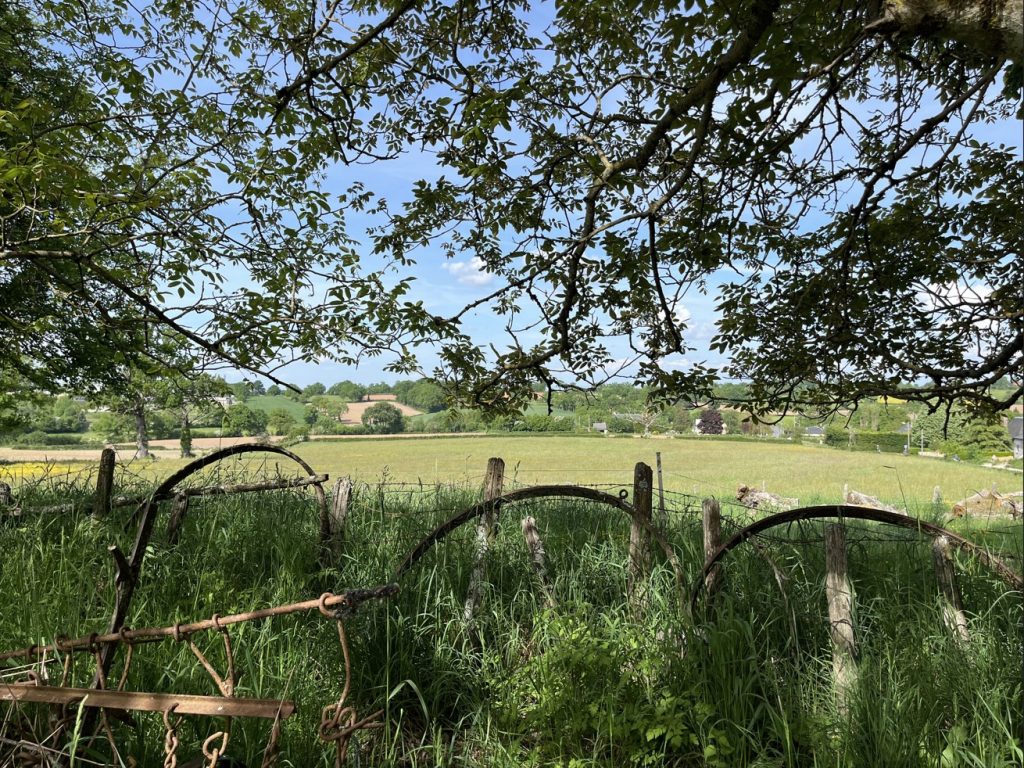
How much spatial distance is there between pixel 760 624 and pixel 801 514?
76cm

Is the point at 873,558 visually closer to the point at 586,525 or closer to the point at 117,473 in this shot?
the point at 586,525

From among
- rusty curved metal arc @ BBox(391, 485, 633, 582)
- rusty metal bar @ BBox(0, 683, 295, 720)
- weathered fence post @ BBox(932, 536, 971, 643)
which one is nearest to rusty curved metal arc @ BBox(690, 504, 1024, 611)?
weathered fence post @ BBox(932, 536, 971, 643)

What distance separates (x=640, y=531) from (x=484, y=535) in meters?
1.17

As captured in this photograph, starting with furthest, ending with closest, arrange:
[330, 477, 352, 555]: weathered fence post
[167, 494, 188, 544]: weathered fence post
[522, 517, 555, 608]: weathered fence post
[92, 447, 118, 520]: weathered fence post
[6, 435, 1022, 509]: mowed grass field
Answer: [6, 435, 1022, 509]: mowed grass field → [92, 447, 118, 520]: weathered fence post → [330, 477, 352, 555]: weathered fence post → [167, 494, 188, 544]: weathered fence post → [522, 517, 555, 608]: weathered fence post

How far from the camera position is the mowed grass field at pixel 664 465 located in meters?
9.43

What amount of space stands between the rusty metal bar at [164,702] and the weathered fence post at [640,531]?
2.95m

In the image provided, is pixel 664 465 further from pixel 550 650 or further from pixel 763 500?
pixel 550 650

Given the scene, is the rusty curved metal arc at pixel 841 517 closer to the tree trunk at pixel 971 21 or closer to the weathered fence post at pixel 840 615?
the weathered fence post at pixel 840 615

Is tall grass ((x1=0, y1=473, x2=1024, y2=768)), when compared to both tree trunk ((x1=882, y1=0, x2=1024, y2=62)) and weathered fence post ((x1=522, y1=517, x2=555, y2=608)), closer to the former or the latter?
weathered fence post ((x1=522, y1=517, x2=555, y2=608))

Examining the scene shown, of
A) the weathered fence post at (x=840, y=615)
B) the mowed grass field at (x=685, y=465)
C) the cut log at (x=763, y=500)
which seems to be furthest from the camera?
the cut log at (x=763, y=500)

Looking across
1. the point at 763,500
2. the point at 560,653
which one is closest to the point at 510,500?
the point at 560,653

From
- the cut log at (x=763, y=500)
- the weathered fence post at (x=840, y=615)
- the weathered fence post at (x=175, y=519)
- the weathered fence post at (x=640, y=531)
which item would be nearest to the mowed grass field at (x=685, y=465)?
the cut log at (x=763, y=500)

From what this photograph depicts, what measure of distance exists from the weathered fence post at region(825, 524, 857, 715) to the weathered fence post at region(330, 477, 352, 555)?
3628 millimetres

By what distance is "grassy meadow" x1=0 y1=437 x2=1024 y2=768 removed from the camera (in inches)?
113
